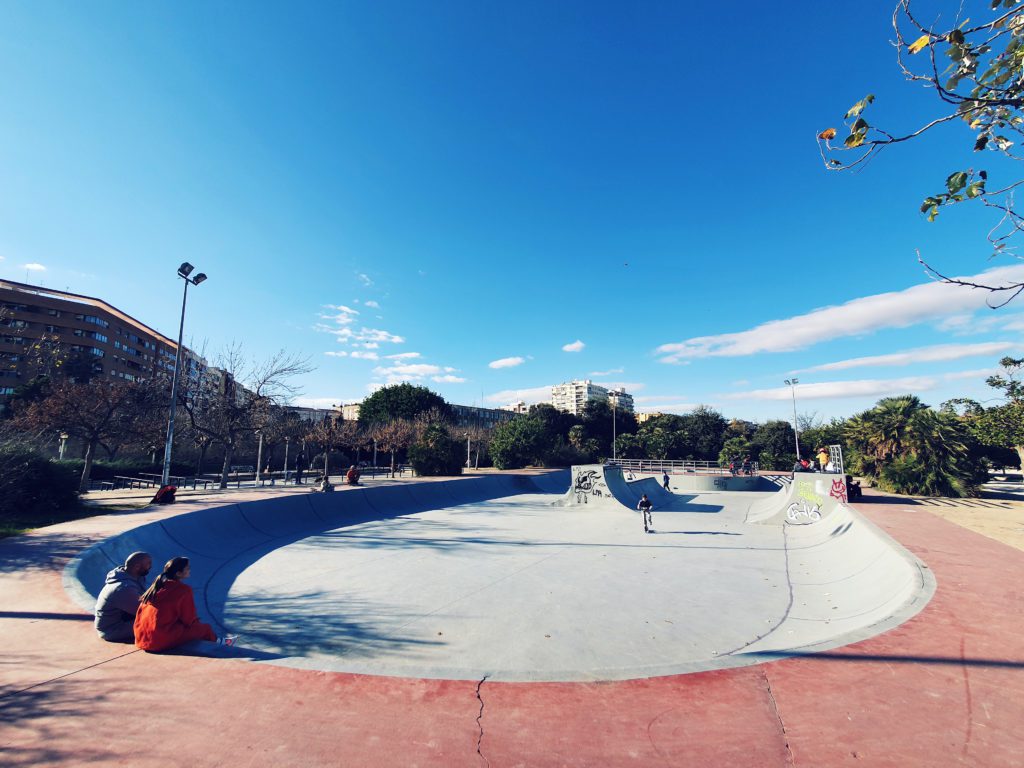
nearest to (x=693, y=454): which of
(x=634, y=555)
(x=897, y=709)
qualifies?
(x=634, y=555)

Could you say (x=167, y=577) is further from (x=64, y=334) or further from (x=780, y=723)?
(x=64, y=334)

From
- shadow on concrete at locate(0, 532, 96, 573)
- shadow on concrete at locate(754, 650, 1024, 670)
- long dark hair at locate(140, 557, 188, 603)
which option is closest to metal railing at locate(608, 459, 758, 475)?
shadow on concrete at locate(754, 650, 1024, 670)

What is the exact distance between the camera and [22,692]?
371 centimetres

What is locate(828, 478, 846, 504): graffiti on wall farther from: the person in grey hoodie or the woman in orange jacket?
the person in grey hoodie

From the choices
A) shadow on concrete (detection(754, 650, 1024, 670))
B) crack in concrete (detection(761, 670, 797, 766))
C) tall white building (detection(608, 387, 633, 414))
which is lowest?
crack in concrete (detection(761, 670, 797, 766))

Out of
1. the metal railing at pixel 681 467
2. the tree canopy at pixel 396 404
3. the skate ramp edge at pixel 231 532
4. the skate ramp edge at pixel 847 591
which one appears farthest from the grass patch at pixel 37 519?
the tree canopy at pixel 396 404

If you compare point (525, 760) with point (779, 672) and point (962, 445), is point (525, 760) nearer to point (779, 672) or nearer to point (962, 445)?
point (779, 672)

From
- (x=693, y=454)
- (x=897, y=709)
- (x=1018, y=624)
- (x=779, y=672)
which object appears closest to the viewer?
(x=897, y=709)

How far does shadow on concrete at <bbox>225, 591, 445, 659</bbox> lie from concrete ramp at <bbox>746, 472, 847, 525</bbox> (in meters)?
15.7

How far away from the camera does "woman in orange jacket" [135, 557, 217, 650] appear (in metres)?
4.48

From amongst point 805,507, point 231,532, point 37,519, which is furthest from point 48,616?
point 805,507

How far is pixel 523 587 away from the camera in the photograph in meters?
8.49

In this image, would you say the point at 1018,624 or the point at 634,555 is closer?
the point at 1018,624

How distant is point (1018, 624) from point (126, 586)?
33.8 feet
